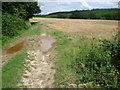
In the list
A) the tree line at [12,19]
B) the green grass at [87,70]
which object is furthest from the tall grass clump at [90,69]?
the tree line at [12,19]

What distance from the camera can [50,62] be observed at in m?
7.32

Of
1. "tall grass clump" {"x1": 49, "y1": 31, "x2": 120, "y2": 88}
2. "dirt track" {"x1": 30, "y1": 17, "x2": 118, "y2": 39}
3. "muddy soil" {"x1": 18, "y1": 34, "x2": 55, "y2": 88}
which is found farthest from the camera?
"dirt track" {"x1": 30, "y1": 17, "x2": 118, "y2": 39}

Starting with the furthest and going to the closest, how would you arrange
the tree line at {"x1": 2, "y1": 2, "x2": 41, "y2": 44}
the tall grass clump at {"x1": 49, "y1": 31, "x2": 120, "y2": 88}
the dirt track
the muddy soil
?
the dirt track → the tree line at {"x1": 2, "y1": 2, "x2": 41, "y2": 44} → the muddy soil → the tall grass clump at {"x1": 49, "y1": 31, "x2": 120, "y2": 88}

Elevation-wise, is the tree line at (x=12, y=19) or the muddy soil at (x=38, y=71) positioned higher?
the tree line at (x=12, y=19)

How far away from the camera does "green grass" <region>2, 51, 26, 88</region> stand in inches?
207

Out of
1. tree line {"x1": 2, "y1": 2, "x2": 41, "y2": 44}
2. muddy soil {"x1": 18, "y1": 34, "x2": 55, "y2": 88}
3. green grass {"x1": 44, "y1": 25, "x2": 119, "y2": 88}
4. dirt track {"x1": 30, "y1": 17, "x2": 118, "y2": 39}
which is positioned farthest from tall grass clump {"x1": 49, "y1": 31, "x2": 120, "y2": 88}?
tree line {"x1": 2, "y1": 2, "x2": 41, "y2": 44}

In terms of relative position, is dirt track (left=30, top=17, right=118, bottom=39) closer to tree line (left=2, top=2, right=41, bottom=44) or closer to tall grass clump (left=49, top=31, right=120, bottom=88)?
tree line (left=2, top=2, right=41, bottom=44)

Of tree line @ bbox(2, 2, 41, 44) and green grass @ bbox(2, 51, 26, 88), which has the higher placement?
tree line @ bbox(2, 2, 41, 44)

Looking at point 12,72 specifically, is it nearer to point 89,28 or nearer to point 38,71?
point 38,71

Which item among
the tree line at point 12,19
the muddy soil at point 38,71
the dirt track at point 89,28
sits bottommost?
the muddy soil at point 38,71

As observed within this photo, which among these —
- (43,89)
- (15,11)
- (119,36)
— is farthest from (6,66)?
(15,11)

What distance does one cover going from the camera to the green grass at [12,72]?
207 inches

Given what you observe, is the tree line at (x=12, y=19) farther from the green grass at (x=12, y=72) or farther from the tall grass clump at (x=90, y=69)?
the tall grass clump at (x=90, y=69)

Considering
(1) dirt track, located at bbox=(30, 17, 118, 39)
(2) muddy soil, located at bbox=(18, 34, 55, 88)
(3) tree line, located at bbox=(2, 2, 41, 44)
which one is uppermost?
(3) tree line, located at bbox=(2, 2, 41, 44)
